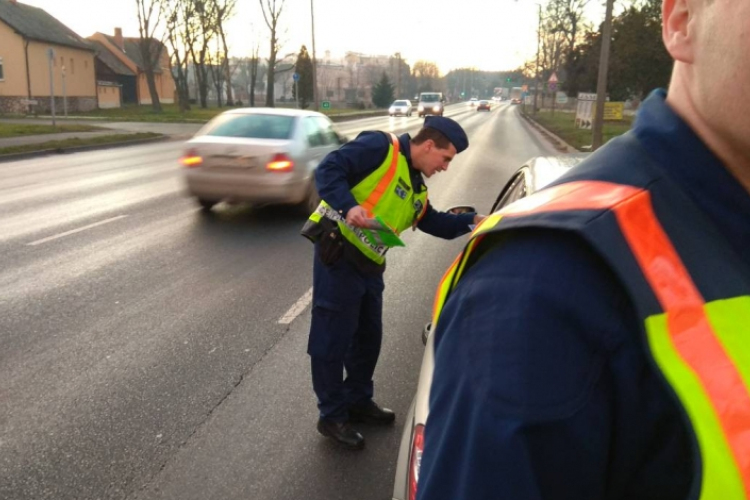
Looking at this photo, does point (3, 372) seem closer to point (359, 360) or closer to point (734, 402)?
point (359, 360)

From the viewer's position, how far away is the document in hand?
3262 mm

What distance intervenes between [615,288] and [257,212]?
10.2m

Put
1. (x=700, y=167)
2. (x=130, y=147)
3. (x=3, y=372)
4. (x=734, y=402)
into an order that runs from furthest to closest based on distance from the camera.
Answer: (x=130, y=147) → (x=3, y=372) → (x=700, y=167) → (x=734, y=402)

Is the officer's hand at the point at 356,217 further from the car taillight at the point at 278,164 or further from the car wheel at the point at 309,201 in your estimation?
the car wheel at the point at 309,201

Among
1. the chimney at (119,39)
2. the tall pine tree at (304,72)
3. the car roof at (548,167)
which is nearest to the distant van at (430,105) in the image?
the tall pine tree at (304,72)

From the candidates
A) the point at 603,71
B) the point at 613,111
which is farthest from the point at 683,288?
the point at 613,111

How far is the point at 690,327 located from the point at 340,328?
2.83 m

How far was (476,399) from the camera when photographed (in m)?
0.80

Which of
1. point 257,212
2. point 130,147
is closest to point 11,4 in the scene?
point 130,147

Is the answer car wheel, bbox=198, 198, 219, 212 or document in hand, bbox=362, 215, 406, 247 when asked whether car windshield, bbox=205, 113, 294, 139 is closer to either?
car wheel, bbox=198, 198, 219, 212

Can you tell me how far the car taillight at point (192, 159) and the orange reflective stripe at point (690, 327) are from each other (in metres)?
9.69

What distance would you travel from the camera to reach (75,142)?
864 inches

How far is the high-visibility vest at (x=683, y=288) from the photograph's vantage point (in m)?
0.74

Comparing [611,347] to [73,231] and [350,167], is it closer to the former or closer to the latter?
[350,167]
